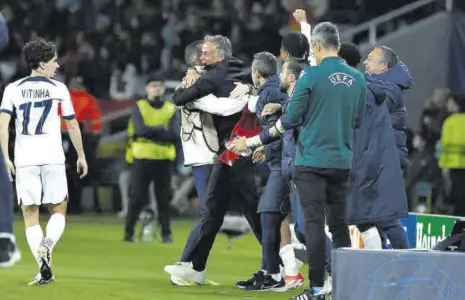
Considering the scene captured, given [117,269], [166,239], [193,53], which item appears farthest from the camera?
[166,239]

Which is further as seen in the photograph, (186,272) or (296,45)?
(186,272)

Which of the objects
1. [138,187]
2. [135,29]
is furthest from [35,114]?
[135,29]

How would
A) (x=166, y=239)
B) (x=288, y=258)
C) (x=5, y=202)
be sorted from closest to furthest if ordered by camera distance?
1. (x=5, y=202)
2. (x=288, y=258)
3. (x=166, y=239)

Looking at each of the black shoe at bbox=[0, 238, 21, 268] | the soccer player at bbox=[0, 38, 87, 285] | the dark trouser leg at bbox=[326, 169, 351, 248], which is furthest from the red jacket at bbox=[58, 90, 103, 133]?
the black shoe at bbox=[0, 238, 21, 268]

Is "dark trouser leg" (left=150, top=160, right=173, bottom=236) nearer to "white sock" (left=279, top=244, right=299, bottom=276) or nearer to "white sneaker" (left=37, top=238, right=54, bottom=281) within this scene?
"white sock" (left=279, top=244, right=299, bottom=276)

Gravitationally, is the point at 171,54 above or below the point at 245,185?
above

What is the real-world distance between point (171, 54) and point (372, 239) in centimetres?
1552

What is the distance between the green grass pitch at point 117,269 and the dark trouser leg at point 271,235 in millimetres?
329

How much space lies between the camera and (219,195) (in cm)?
1181

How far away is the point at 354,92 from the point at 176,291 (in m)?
2.66

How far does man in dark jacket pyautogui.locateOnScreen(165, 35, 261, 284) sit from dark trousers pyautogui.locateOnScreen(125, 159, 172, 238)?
572 cm

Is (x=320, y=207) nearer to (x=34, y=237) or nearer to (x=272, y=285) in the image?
(x=272, y=285)

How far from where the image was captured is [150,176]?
17859mm

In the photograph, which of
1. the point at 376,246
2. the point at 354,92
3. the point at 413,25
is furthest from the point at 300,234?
the point at 413,25
